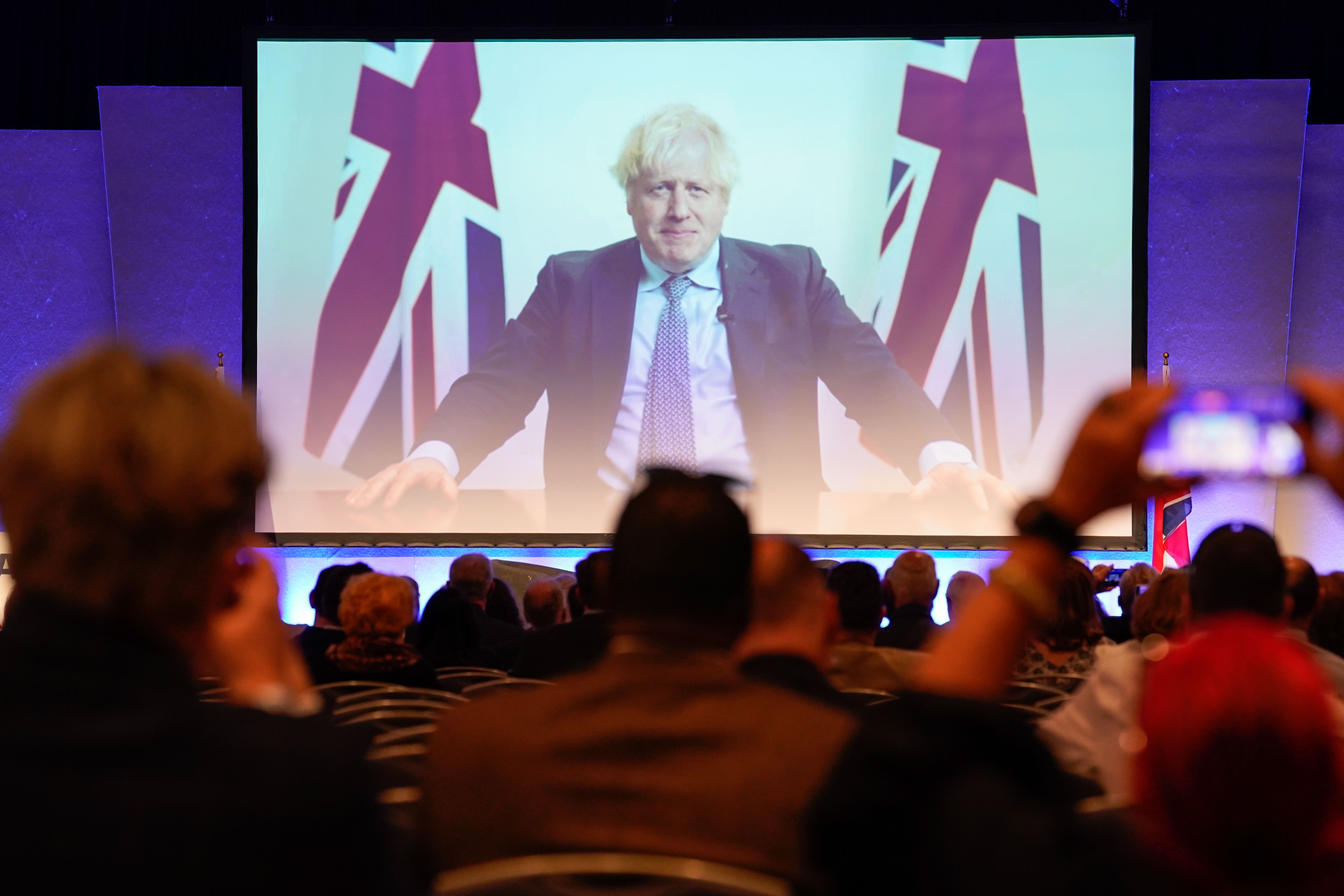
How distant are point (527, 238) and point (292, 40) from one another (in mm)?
1867

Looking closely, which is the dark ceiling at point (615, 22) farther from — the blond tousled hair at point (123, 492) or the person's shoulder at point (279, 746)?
the person's shoulder at point (279, 746)

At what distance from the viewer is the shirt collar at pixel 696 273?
7.21 m

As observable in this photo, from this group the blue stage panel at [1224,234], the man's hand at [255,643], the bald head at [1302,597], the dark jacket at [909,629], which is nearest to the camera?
the man's hand at [255,643]

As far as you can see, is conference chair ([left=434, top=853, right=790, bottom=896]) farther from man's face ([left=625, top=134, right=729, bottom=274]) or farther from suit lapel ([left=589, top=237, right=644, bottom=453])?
man's face ([left=625, top=134, right=729, bottom=274])

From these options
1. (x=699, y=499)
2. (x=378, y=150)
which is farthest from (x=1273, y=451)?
(x=378, y=150)

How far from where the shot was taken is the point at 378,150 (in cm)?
739

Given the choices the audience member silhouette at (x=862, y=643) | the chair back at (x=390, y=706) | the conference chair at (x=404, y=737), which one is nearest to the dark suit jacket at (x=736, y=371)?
the audience member silhouette at (x=862, y=643)

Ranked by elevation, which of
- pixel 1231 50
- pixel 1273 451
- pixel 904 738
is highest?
pixel 1231 50

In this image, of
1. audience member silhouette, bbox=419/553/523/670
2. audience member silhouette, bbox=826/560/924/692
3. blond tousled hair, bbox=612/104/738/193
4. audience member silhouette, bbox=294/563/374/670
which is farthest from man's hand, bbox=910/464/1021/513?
audience member silhouette, bbox=294/563/374/670

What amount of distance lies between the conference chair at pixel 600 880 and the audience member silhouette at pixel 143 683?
0.29ft

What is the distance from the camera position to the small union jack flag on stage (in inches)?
275

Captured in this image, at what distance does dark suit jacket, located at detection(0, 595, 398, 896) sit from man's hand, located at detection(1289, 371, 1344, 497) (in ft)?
2.64

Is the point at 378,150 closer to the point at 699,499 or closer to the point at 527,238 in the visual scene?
the point at 527,238

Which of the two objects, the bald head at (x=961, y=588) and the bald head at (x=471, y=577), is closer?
the bald head at (x=961, y=588)
